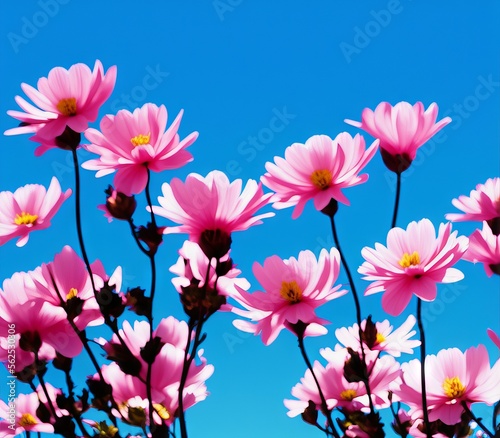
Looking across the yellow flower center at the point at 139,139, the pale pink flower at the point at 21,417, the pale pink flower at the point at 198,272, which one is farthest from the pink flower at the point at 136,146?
the pale pink flower at the point at 21,417

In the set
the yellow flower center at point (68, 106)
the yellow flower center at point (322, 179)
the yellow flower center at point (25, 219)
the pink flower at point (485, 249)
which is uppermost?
the yellow flower center at point (68, 106)

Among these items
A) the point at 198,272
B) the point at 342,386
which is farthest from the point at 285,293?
the point at 342,386

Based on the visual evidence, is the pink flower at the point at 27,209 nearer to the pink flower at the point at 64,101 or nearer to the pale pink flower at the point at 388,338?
the pink flower at the point at 64,101

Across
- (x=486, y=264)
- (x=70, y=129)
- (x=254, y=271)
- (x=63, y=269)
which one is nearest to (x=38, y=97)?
(x=70, y=129)

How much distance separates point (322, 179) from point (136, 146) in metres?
0.23

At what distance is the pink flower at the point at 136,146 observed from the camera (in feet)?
2.35

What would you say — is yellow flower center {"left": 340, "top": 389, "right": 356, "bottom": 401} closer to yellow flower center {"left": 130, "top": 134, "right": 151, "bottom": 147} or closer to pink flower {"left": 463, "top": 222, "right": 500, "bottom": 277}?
pink flower {"left": 463, "top": 222, "right": 500, "bottom": 277}

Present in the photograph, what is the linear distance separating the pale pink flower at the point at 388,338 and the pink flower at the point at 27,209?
16.6 inches

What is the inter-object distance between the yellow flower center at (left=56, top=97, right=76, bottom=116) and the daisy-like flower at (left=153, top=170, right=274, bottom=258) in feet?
0.50

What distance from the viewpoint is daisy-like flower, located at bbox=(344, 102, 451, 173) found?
792 mm

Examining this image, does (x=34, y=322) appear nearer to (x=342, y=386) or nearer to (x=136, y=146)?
(x=136, y=146)

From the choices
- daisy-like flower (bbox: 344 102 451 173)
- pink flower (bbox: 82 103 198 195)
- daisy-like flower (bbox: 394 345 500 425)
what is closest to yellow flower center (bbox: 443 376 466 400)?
daisy-like flower (bbox: 394 345 500 425)

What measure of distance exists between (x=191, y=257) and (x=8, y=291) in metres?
0.24

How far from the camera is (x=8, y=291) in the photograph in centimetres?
79
